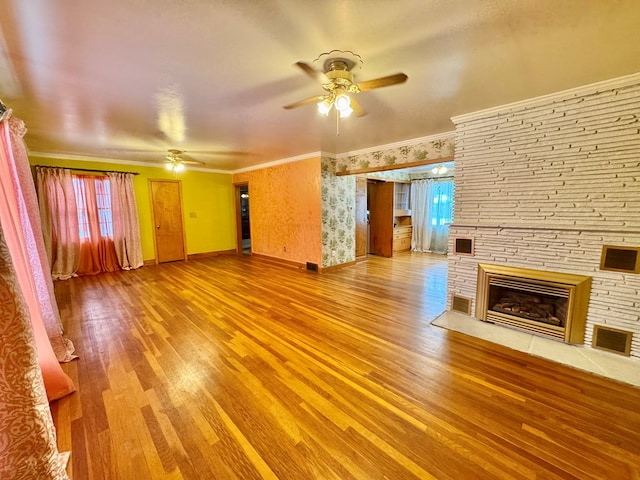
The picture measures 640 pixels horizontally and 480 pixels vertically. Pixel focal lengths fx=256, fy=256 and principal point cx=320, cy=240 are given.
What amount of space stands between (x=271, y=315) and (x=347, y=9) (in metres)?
2.93

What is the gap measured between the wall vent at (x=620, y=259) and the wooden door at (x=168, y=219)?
7.39m

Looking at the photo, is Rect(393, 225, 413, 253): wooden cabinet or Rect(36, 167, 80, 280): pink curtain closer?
Rect(36, 167, 80, 280): pink curtain

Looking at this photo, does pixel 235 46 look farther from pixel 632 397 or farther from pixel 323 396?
pixel 632 397

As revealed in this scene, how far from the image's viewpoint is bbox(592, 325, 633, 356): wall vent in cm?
224

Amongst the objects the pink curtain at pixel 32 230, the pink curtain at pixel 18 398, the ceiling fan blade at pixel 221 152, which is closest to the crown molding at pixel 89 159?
the ceiling fan blade at pixel 221 152

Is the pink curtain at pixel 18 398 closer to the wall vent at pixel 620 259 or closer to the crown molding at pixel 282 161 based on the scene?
the wall vent at pixel 620 259

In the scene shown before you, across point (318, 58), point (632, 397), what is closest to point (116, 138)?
point (318, 58)

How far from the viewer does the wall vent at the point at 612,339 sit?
224 cm

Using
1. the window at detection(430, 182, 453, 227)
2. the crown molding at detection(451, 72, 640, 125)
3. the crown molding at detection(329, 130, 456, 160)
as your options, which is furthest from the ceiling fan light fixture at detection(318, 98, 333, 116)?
the window at detection(430, 182, 453, 227)

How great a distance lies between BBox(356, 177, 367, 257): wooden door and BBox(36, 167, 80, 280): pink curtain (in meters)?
5.80

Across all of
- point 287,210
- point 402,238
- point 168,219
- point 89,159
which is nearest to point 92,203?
point 89,159

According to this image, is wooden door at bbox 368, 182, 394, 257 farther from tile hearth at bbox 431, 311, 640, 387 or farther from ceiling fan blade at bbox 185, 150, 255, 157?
tile hearth at bbox 431, 311, 640, 387

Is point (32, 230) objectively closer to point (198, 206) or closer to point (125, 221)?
point (125, 221)

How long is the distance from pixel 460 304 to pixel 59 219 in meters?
7.00
